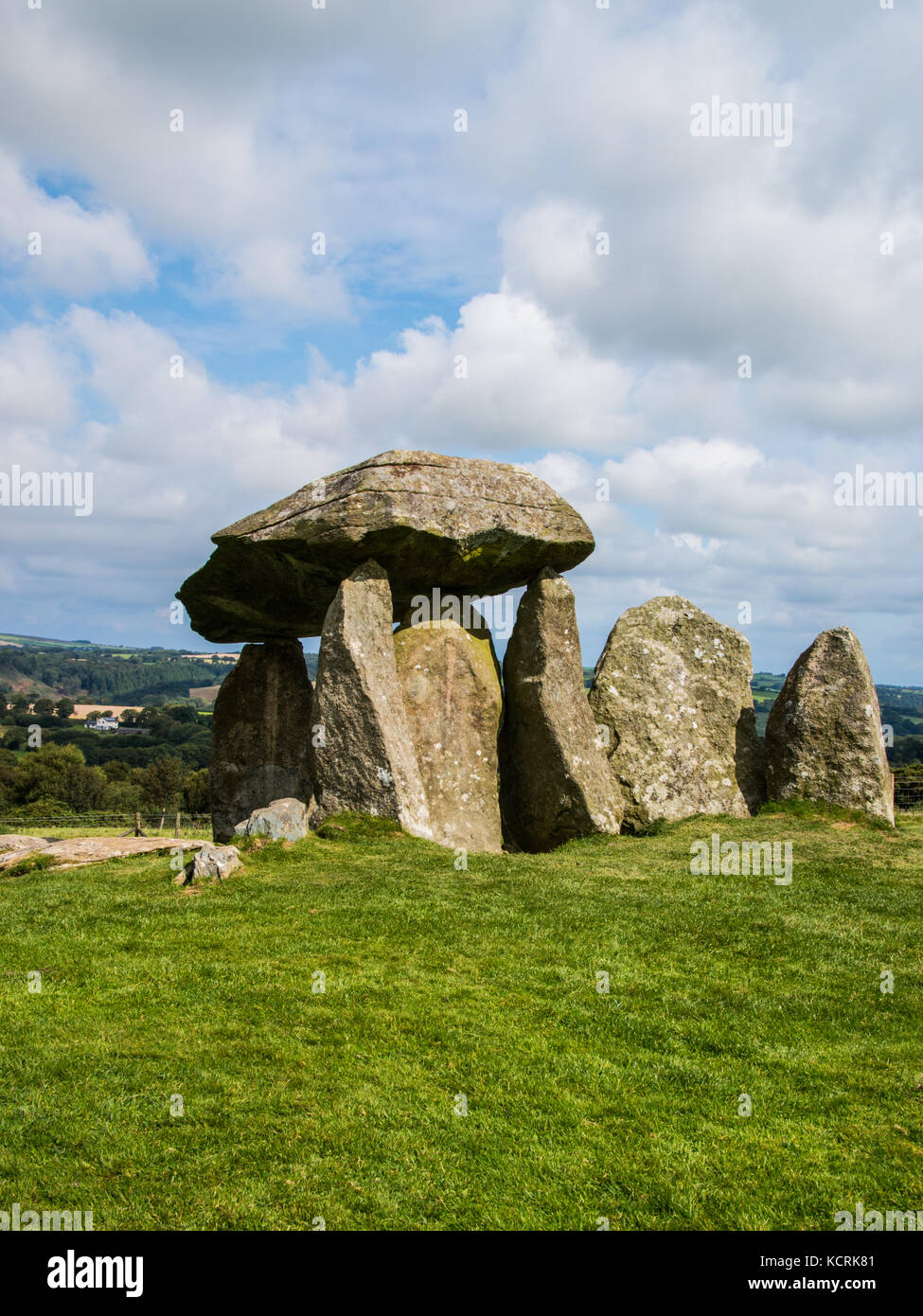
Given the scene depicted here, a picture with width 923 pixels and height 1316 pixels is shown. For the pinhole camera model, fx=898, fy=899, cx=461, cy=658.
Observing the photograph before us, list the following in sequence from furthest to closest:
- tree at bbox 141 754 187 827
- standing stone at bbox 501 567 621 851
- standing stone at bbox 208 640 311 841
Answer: tree at bbox 141 754 187 827, standing stone at bbox 208 640 311 841, standing stone at bbox 501 567 621 851

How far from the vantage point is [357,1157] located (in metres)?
5.21

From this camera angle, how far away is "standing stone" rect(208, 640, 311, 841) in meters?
19.6

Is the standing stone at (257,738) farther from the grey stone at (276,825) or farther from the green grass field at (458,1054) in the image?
the green grass field at (458,1054)

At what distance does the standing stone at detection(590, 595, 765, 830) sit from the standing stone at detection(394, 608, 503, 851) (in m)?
2.29

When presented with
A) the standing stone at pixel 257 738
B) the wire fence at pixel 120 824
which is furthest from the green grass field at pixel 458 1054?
the wire fence at pixel 120 824

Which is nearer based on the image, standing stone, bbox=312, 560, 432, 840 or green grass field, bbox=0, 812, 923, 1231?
green grass field, bbox=0, 812, 923, 1231

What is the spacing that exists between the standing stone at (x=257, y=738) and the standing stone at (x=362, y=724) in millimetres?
4577

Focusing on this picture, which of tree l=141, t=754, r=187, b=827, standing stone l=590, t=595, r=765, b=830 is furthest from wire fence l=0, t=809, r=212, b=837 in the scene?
standing stone l=590, t=595, r=765, b=830

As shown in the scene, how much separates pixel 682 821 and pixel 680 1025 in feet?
31.7

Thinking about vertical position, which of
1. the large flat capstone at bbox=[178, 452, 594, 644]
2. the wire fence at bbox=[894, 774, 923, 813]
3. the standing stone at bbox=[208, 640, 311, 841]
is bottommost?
the wire fence at bbox=[894, 774, 923, 813]

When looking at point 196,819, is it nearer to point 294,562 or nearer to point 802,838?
point 294,562

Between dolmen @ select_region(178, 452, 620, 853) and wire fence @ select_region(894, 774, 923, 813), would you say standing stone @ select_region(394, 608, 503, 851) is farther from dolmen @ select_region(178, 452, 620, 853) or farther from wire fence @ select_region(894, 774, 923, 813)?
wire fence @ select_region(894, 774, 923, 813)

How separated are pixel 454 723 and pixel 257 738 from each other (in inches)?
203
